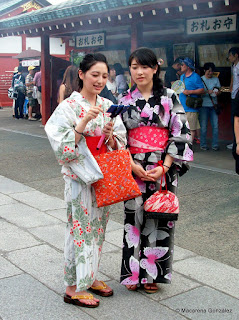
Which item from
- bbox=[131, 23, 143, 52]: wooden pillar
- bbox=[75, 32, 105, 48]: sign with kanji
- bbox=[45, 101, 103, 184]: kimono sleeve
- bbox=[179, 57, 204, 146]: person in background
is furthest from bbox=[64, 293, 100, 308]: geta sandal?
bbox=[75, 32, 105, 48]: sign with kanji

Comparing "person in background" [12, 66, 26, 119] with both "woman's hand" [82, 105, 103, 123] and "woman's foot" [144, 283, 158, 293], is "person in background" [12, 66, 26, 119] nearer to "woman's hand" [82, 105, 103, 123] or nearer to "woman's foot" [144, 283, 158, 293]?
"woman's foot" [144, 283, 158, 293]

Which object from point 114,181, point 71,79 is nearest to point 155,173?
point 114,181

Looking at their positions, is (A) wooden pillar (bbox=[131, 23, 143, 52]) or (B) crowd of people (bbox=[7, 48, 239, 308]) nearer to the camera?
(B) crowd of people (bbox=[7, 48, 239, 308])

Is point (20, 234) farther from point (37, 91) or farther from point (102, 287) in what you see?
point (37, 91)

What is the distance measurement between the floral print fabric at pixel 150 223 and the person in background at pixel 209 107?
570 cm

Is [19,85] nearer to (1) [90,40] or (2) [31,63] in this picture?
(2) [31,63]

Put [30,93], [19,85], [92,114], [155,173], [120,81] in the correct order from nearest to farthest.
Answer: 1. [92,114]
2. [155,173]
3. [120,81]
4. [30,93]
5. [19,85]

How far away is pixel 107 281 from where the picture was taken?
11.0ft

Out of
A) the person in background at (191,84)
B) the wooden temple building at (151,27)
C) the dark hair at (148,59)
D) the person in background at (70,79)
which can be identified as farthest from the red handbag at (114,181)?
the person in background at (191,84)

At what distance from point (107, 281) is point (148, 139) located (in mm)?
1113

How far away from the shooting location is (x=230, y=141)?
9.72 metres

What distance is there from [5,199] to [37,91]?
895 cm

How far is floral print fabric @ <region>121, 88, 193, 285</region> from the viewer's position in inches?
122

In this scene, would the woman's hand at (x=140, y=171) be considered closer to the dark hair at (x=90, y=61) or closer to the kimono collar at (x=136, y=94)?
the kimono collar at (x=136, y=94)
